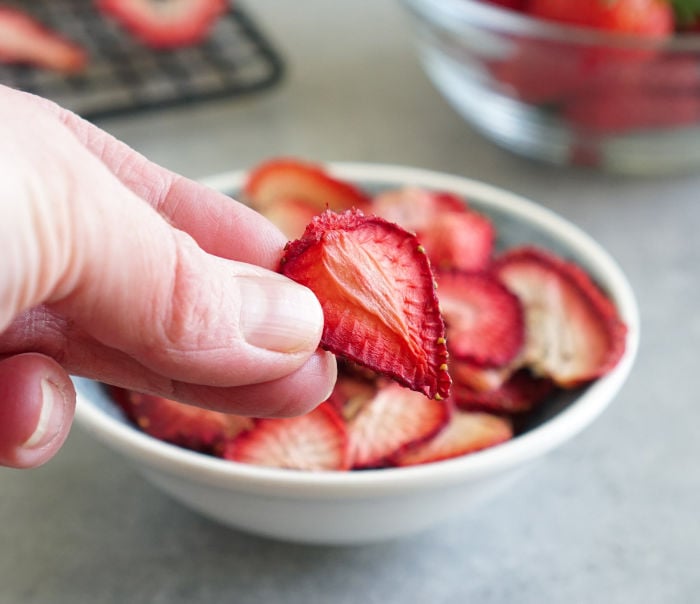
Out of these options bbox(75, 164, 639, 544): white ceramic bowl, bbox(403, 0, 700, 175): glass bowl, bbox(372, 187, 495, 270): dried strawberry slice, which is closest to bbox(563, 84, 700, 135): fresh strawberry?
bbox(403, 0, 700, 175): glass bowl

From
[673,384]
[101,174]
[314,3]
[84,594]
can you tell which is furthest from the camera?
[314,3]

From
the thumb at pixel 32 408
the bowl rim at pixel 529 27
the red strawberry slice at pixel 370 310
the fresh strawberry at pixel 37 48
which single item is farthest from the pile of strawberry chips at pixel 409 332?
the fresh strawberry at pixel 37 48

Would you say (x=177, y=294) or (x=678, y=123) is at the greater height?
(x=177, y=294)

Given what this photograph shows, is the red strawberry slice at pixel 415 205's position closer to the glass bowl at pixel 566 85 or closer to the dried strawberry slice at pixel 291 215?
the dried strawberry slice at pixel 291 215

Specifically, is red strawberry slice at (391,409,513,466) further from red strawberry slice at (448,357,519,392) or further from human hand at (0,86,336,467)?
human hand at (0,86,336,467)

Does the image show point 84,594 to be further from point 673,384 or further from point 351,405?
point 673,384

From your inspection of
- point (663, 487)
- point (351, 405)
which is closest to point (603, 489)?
point (663, 487)

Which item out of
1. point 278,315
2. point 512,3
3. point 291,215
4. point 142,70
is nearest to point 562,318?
point 291,215

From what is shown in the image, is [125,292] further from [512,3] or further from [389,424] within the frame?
[512,3]
